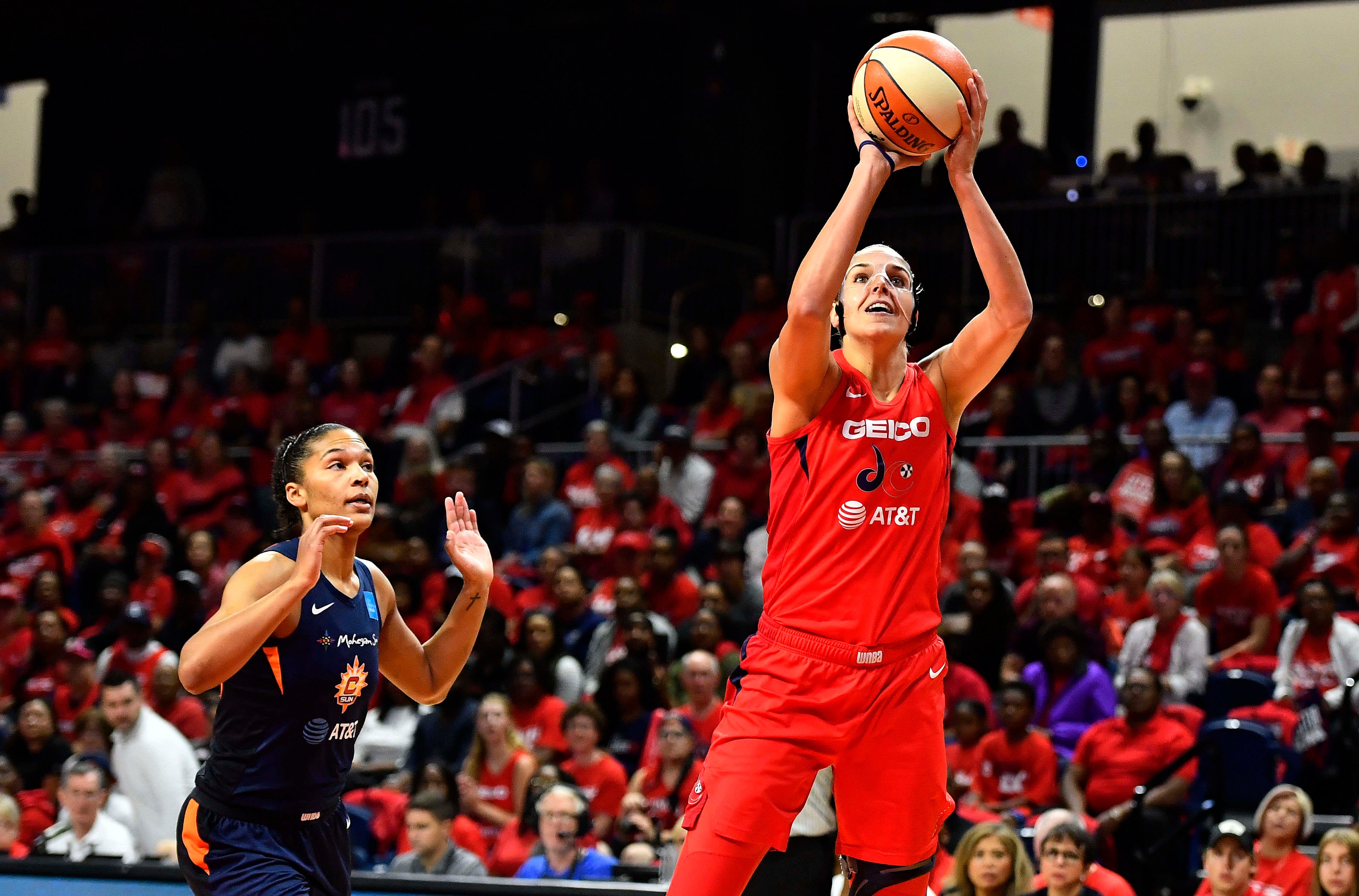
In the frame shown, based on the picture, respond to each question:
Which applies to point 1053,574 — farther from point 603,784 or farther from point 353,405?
point 353,405

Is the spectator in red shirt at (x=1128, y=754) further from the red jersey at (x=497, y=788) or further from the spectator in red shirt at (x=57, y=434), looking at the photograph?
the spectator in red shirt at (x=57, y=434)

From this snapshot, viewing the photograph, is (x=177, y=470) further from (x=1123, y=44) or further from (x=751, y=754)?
(x=751, y=754)

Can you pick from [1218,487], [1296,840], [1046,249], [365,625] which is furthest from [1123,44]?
[365,625]

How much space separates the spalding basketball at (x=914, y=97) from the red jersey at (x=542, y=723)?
19.8 feet

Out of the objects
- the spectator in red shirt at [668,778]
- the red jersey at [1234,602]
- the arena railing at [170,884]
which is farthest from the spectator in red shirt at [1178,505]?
the arena railing at [170,884]

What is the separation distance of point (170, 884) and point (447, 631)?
2151 millimetres

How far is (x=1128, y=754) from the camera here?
8461 mm

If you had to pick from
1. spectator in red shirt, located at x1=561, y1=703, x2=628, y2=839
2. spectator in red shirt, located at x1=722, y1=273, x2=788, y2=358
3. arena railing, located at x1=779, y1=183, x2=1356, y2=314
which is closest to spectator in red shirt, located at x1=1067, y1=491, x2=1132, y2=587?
spectator in red shirt, located at x1=561, y1=703, x2=628, y2=839

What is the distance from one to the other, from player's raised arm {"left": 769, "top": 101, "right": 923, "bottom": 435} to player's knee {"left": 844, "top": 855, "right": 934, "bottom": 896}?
3.49 ft

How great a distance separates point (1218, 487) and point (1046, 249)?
3.91m

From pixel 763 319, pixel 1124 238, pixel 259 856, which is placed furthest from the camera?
pixel 763 319

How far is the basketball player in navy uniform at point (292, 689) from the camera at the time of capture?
412 centimetres

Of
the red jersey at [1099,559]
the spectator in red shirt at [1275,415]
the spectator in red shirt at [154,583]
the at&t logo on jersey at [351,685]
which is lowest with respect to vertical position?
the spectator in red shirt at [154,583]

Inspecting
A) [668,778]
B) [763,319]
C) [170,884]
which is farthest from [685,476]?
[170,884]
